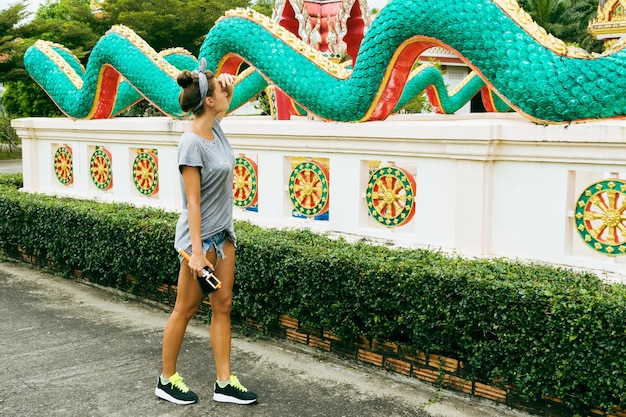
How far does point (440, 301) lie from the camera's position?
12.9 ft

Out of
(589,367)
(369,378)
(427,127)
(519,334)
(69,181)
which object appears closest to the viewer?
(589,367)

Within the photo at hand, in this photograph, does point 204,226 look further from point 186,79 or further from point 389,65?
point 389,65

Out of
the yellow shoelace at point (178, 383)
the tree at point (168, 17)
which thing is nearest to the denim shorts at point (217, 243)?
the yellow shoelace at point (178, 383)

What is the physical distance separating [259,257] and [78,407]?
1492 mm

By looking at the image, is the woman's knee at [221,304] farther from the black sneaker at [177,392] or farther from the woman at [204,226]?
the black sneaker at [177,392]

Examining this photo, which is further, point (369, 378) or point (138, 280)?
point (138, 280)

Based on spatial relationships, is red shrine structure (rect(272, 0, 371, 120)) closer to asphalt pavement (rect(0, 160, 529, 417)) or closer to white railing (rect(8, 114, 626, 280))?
white railing (rect(8, 114, 626, 280))

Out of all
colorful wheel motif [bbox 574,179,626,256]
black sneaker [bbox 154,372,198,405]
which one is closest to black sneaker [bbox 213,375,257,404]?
black sneaker [bbox 154,372,198,405]

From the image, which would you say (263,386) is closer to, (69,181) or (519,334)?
(519,334)

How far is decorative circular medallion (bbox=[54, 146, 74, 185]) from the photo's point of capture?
7832 mm

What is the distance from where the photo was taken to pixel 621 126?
397 centimetres

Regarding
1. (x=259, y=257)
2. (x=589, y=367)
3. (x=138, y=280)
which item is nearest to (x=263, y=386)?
(x=259, y=257)

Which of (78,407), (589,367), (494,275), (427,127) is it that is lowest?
(78,407)

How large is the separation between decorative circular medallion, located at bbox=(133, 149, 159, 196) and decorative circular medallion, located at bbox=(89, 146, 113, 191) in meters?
0.47
